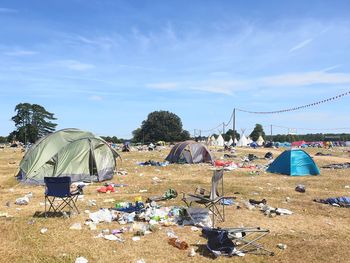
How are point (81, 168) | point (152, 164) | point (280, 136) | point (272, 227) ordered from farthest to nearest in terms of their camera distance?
point (280, 136) → point (152, 164) → point (81, 168) → point (272, 227)

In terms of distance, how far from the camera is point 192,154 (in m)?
25.1

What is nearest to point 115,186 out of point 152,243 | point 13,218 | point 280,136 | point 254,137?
point 13,218

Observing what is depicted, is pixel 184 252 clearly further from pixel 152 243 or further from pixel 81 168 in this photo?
pixel 81 168

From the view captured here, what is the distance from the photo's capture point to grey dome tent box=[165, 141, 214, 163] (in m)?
25.1

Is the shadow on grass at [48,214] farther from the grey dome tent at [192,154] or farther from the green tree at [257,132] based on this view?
the green tree at [257,132]

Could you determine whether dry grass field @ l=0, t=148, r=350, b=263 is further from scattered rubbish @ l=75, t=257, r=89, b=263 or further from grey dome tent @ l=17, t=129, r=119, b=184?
grey dome tent @ l=17, t=129, r=119, b=184

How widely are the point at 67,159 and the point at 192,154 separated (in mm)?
10872

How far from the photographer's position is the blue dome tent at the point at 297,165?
1906 cm

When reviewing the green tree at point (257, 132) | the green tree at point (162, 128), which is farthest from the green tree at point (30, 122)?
the green tree at point (257, 132)

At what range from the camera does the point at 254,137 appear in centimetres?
9569

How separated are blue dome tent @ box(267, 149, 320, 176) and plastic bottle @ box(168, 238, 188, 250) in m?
12.7

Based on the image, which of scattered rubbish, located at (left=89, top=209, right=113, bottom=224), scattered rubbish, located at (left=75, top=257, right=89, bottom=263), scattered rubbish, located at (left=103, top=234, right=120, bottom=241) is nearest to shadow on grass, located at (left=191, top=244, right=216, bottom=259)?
scattered rubbish, located at (left=103, top=234, right=120, bottom=241)

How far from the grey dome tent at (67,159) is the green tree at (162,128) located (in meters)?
71.3

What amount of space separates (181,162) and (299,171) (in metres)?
8.42
